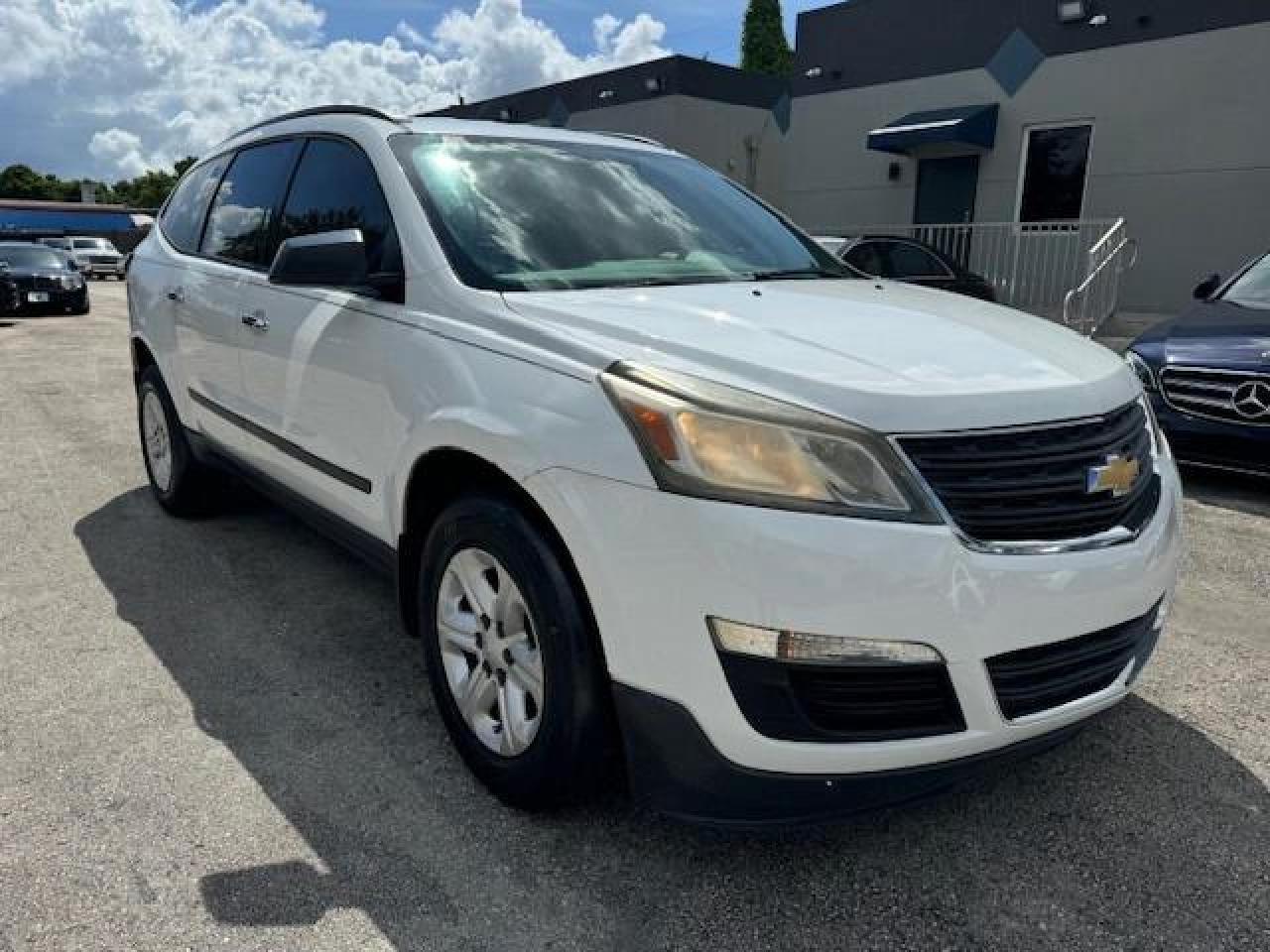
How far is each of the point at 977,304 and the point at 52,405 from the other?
789 cm

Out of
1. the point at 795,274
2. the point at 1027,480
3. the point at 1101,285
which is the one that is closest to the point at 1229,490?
the point at 795,274

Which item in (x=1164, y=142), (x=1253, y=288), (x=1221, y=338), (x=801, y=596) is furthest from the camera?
(x=1164, y=142)

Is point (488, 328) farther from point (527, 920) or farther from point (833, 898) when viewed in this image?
point (833, 898)

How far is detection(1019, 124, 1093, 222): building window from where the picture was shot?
512 inches

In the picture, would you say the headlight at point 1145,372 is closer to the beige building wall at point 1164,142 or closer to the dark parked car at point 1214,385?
the dark parked car at point 1214,385

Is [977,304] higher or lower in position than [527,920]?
higher

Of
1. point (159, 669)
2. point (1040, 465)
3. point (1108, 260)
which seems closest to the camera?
point (1040, 465)

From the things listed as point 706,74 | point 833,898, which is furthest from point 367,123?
point 706,74

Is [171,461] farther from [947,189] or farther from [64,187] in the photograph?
[64,187]

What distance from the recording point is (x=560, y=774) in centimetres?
224

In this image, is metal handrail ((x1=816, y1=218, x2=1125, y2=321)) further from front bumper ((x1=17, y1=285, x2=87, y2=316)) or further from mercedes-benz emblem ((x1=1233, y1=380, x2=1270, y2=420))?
front bumper ((x1=17, y1=285, x2=87, y2=316))

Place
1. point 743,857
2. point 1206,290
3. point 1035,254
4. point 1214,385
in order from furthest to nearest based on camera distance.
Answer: point 1035,254 → point 1206,290 → point 1214,385 → point 743,857

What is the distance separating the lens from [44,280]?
1808 centimetres

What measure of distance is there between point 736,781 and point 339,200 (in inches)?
92.4
